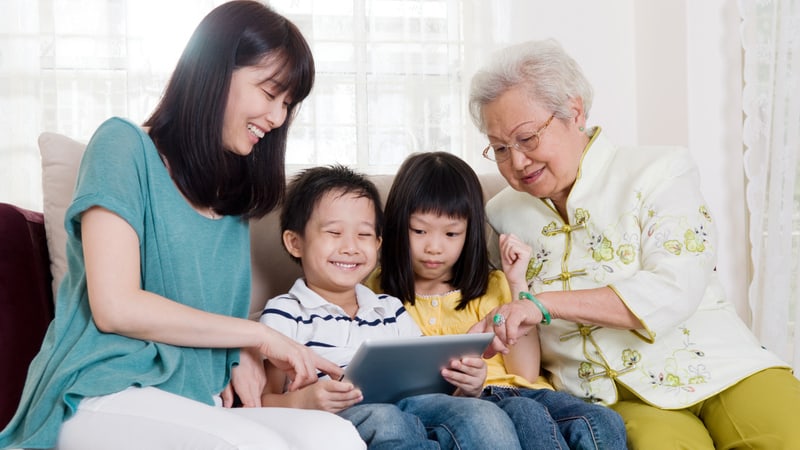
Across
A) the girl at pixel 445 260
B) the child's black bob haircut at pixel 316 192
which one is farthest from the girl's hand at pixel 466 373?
the child's black bob haircut at pixel 316 192

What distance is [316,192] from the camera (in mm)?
1894

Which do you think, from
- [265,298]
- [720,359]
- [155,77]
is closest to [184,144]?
[265,298]

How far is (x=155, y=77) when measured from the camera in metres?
3.62

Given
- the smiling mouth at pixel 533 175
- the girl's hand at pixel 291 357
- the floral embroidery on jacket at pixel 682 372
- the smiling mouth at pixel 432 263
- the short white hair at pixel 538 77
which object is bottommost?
the floral embroidery on jacket at pixel 682 372

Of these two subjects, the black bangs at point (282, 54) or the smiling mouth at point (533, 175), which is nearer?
the black bangs at point (282, 54)

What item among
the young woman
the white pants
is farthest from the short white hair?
the white pants

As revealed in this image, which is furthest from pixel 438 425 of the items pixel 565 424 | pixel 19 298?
pixel 19 298

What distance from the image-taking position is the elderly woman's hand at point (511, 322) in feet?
5.56

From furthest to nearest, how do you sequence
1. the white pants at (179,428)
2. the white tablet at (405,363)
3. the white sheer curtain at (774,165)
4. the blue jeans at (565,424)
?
the white sheer curtain at (774,165)
the blue jeans at (565,424)
the white tablet at (405,363)
the white pants at (179,428)

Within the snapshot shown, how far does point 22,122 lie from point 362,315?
2397mm

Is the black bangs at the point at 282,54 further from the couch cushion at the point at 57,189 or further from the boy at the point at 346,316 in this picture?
the couch cushion at the point at 57,189

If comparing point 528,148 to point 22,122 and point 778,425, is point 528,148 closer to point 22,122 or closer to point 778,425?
point 778,425

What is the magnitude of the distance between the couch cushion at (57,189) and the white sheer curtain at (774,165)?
8.00 feet

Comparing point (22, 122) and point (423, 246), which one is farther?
point (22, 122)
